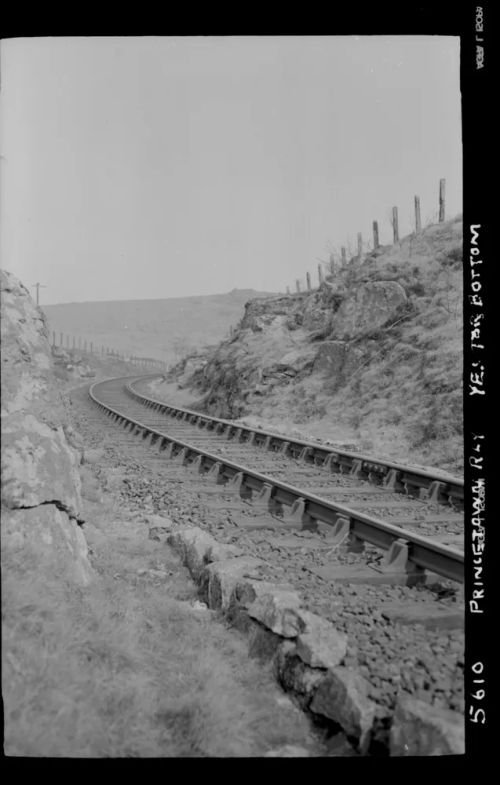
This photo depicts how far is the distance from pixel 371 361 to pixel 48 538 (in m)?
13.7

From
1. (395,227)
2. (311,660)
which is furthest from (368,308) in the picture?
(311,660)

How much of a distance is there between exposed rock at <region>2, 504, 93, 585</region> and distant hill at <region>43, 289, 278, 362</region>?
99730 mm

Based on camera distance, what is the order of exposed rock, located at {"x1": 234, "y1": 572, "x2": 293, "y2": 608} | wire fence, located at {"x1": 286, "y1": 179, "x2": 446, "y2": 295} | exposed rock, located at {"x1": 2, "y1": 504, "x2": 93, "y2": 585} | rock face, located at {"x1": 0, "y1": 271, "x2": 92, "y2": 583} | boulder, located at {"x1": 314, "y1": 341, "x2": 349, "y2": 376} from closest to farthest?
1. exposed rock, located at {"x1": 2, "y1": 504, "x2": 93, "y2": 585}
2. rock face, located at {"x1": 0, "y1": 271, "x2": 92, "y2": 583}
3. exposed rock, located at {"x1": 234, "y1": 572, "x2": 293, "y2": 608}
4. boulder, located at {"x1": 314, "y1": 341, "x2": 349, "y2": 376}
5. wire fence, located at {"x1": 286, "y1": 179, "x2": 446, "y2": 295}

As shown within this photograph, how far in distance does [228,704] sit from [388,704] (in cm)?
89

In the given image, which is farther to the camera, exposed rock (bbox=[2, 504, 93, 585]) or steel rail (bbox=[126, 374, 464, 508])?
steel rail (bbox=[126, 374, 464, 508])

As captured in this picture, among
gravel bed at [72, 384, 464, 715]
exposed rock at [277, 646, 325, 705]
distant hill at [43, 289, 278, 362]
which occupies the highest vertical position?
distant hill at [43, 289, 278, 362]

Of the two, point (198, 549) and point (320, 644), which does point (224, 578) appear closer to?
point (198, 549)

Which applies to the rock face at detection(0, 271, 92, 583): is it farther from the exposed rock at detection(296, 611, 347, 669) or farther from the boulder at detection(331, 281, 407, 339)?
the boulder at detection(331, 281, 407, 339)

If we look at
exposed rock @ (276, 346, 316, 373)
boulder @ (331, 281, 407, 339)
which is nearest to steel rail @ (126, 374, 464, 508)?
exposed rock @ (276, 346, 316, 373)

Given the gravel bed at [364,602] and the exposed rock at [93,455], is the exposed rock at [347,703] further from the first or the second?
the exposed rock at [93,455]

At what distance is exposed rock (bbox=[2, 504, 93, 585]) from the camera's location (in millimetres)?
3625

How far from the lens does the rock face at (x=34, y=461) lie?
378cm

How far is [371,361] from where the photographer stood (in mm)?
16547

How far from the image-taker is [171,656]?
147 inches
